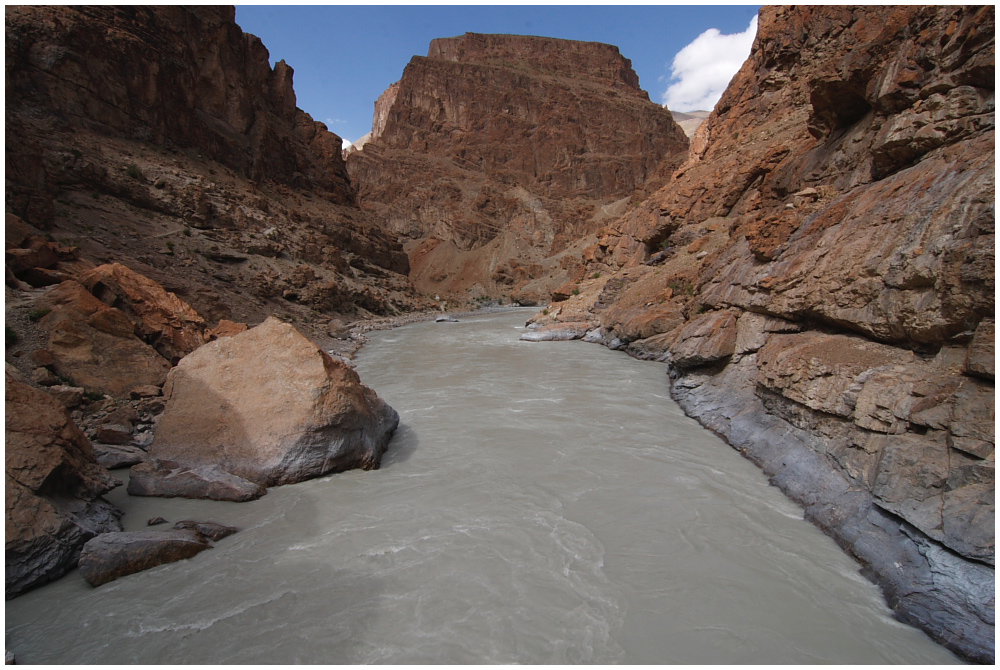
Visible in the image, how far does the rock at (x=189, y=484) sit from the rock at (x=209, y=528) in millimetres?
538

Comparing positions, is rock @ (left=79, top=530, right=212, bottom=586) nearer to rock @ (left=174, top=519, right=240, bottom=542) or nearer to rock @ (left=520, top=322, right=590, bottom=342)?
rock @ (left=174, top=519, right=240, bottom=542)

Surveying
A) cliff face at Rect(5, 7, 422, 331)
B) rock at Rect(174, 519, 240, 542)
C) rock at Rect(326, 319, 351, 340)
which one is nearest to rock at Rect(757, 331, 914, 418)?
rock at Rect(174, 519, 240, 542)

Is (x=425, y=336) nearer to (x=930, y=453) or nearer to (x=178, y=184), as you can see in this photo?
(x=178, y=184)

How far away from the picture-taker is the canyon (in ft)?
12.3

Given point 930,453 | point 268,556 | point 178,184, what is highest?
point 178,184

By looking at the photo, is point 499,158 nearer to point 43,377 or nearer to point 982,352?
point 43,377

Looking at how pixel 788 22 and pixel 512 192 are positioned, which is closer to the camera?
pixel 788 22

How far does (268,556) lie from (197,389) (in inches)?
110

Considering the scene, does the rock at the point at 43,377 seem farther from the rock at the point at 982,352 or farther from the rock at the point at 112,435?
the rock at the point at 982,352

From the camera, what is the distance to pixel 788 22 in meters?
20.4

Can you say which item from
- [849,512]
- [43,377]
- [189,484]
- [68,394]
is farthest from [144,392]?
[849,512]

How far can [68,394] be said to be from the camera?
5.96 m

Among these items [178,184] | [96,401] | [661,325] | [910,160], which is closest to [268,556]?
[96,401]

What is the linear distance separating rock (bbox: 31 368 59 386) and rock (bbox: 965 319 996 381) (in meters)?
10.1
